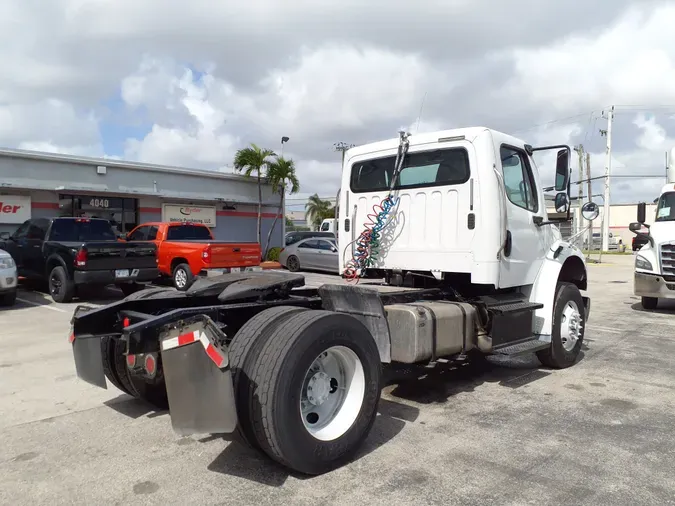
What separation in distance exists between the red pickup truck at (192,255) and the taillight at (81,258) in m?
2.35

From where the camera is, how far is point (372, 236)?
6.31m

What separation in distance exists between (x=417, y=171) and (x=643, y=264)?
7.63 meters

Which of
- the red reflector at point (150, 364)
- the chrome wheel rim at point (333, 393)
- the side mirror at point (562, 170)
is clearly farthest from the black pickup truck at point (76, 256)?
the side mirror at point (562, 170)

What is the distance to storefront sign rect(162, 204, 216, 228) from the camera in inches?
860

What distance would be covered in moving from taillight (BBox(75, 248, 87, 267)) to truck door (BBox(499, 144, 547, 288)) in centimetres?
862

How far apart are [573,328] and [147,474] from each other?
198 inches

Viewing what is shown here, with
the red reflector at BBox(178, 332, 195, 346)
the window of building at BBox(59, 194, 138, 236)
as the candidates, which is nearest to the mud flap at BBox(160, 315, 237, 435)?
the red reflector at BBox(178, 332, 195, 346)

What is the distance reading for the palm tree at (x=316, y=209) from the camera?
224 ft

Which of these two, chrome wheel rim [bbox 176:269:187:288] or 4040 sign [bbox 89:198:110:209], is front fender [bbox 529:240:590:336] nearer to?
chrome wheel rim [bbox 176:269:187:288]

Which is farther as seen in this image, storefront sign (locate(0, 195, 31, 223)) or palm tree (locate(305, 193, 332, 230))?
palm tree (locate(305, 193, 332, 230))

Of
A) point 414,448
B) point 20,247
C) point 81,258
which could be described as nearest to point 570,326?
point 414,448

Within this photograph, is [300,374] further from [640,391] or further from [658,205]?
[658,205]

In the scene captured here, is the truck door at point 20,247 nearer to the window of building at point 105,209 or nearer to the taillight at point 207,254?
the taillight at point 207,254

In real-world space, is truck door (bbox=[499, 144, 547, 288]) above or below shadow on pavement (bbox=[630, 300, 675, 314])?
above
